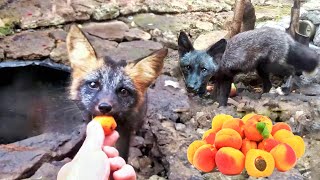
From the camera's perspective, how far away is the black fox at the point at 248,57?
5.21m

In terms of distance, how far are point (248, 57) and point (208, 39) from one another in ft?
4.20

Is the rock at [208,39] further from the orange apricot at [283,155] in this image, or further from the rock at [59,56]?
the orange apricot at [283,155]

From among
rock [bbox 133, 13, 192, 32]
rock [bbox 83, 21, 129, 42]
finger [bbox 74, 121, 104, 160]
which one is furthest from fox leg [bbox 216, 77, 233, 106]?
finger [bbox 74, 121, 104, 160]

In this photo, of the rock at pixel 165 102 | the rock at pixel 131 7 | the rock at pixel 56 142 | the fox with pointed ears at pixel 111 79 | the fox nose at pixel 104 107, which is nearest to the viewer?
the fox nose at pixel 104 107

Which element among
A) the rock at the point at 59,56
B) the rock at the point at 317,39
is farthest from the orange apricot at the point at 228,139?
the rock at the point at 317,39

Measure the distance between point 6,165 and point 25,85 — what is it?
2.01 meters

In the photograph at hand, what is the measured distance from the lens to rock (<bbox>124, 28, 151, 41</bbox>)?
631 cm

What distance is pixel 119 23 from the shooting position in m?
6.77

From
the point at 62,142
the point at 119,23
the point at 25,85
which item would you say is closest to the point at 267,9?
the point at 119,23

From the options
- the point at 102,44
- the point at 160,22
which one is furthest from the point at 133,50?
the point at 160,22

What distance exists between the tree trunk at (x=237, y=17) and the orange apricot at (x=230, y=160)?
3660 mm

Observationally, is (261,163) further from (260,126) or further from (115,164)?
(115,164)

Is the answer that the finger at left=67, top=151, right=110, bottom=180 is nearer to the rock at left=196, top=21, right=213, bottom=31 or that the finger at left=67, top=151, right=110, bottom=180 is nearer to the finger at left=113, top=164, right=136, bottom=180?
the finger at left=113, top=164, right=136, bottom=180

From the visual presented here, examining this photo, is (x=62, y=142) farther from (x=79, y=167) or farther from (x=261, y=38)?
(x=261, y=38)
